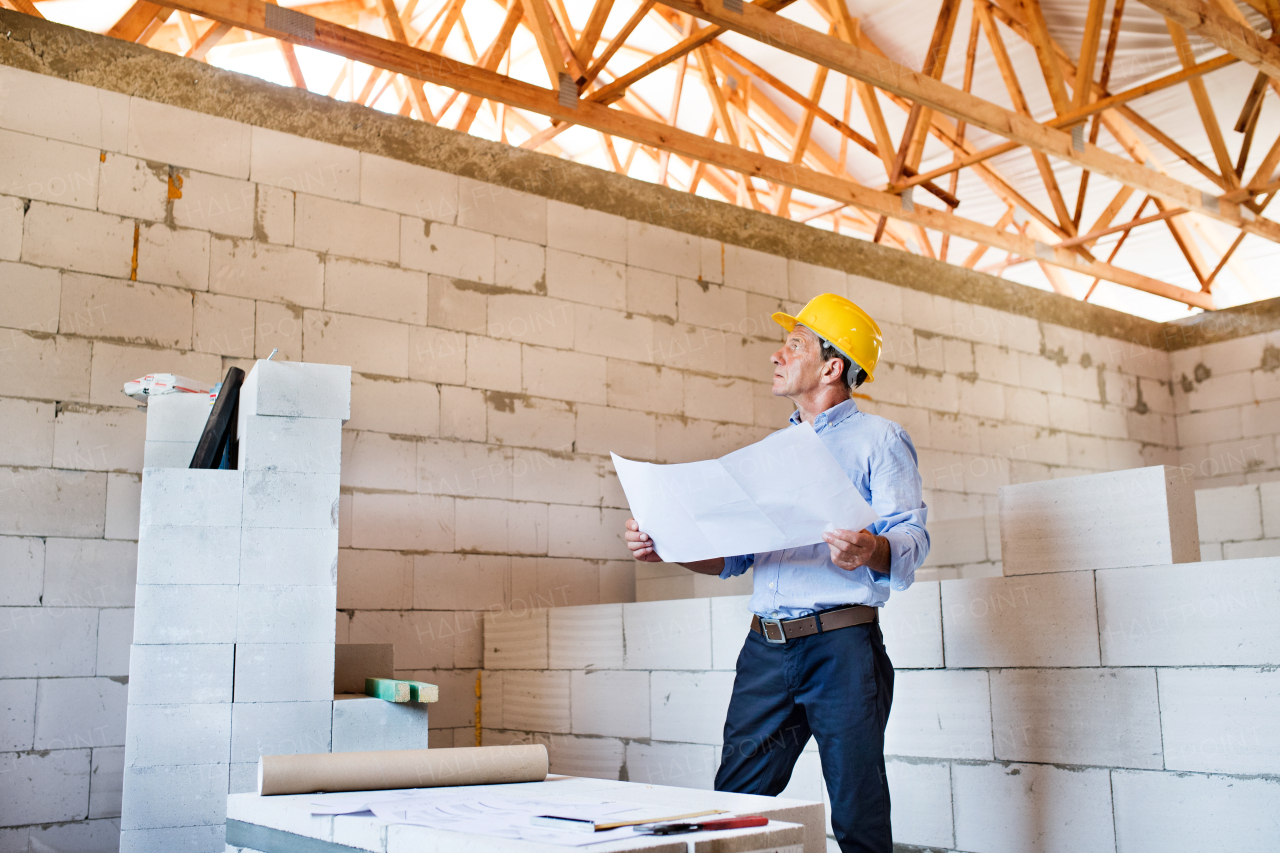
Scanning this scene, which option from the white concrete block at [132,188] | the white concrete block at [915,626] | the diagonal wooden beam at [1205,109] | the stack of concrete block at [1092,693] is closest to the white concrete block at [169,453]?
the white concrete block at [132,188]

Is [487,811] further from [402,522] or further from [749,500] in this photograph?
[402,522]

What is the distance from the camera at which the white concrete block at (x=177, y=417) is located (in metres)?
3.48

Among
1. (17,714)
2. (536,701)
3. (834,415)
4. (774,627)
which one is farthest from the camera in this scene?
(536,701)

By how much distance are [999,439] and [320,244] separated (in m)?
4.48

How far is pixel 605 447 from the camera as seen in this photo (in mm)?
5438

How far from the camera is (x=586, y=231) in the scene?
219 inches

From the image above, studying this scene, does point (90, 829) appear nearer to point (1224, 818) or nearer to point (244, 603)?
point (244, 603)

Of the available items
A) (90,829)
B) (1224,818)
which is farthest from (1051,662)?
(90,829)

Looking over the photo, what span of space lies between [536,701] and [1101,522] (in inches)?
104

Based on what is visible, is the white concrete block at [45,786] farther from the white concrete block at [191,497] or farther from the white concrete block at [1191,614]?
the white concrete block at [1191,614]

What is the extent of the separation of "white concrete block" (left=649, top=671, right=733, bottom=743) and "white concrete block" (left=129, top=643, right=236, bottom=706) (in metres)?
1.62

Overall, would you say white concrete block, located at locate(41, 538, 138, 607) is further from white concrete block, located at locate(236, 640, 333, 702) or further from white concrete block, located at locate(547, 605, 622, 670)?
white concrete block, located at locate(547, 605, 622, 670)

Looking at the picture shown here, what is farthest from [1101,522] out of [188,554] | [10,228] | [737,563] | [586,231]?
[10,228]

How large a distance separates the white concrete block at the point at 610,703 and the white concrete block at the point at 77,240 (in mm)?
2467
